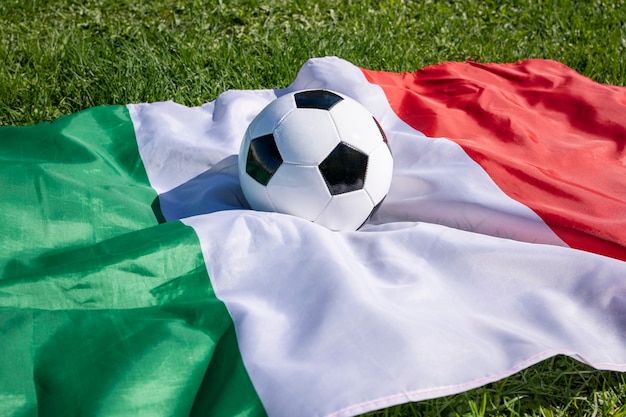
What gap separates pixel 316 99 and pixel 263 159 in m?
0.27

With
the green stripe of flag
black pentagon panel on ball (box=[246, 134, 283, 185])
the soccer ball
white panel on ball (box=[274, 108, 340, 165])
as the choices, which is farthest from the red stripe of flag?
the green stripe of flag

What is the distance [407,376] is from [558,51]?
2748 millimetres

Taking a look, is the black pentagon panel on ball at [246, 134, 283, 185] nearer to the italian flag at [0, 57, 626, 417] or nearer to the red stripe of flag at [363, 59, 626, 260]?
the italian flag at [0, 57, 626, 417]

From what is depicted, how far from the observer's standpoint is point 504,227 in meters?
2.29

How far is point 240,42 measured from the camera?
3709 mm

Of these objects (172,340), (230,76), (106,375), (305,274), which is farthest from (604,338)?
(230,76)

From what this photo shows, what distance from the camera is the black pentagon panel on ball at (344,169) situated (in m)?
2.11

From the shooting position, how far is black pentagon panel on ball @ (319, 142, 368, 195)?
6.92 feet

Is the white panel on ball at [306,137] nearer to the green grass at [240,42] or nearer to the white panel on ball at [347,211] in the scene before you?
the white panel on ball at [347,211]

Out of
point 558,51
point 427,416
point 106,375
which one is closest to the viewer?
point 106,375

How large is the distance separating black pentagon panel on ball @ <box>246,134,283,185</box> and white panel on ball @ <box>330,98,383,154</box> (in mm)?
211

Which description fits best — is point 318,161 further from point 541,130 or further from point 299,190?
point 541,130

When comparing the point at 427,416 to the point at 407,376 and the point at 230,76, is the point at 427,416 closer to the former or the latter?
the point at 407,376

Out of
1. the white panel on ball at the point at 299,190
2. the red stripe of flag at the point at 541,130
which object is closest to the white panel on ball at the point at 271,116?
the white panel on ball at the point at 299,190
